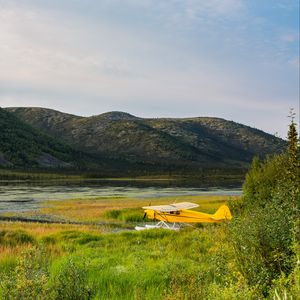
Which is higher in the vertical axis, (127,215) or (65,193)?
(127,215)

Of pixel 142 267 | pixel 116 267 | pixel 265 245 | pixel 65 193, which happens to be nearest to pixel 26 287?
pixel 265 245

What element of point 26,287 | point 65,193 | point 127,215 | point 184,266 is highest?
point 26,287

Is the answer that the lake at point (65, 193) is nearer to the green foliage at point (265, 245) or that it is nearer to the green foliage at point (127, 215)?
the green foliage at point (127, 215)

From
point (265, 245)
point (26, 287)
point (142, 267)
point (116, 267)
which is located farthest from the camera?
point (116, 267)

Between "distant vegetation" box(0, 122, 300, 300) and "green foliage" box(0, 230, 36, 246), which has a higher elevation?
"distant vegetation" box(0, 122, 300, 300)

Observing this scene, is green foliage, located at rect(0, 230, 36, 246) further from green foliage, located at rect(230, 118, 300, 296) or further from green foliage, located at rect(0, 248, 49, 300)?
green foliage, located at rect(0, 248, 49, 300)

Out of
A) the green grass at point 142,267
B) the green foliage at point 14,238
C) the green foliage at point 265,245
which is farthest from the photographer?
the green foliage at point 14,238

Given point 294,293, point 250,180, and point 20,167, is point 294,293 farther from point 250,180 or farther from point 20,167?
point 20,167

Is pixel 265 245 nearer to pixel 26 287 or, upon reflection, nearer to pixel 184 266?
pixel 184 266

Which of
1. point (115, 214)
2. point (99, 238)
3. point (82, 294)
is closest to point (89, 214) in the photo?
point (115, 214)

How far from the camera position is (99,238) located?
80.4ft

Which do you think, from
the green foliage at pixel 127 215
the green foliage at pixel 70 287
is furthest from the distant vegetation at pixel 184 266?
the green foliage at pixel 127 215

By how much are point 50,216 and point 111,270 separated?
103 ft

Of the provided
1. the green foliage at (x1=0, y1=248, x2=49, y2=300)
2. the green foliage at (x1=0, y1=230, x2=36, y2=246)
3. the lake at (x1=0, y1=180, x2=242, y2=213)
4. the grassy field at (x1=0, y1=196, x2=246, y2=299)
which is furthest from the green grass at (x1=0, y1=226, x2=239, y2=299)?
the lake at (x1=0, y1=180, x2=242, y2=213)
